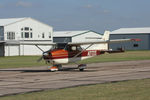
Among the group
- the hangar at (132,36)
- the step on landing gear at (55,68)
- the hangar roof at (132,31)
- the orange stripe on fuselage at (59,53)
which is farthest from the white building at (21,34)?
the hangar roof at (132,31)

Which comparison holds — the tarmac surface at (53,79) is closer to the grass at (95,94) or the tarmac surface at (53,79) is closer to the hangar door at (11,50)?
the grass at (95,94)

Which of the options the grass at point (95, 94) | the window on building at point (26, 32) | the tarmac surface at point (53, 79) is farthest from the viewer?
the window on building at point (26, 32)

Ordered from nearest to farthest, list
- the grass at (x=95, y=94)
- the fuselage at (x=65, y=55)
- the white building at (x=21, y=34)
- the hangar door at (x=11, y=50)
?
1. the grass at (x=95, y=94)
2. the fuselage at (x=65, y=55)
3. the hangar door at (x=11, y=50)
4. the white building at (x=21, y=34)

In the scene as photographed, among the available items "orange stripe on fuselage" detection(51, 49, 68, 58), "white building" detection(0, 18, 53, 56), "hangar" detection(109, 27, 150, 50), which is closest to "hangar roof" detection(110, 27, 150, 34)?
"hangar" detection(109, 27, 150, 50)

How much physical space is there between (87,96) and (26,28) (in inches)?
2612

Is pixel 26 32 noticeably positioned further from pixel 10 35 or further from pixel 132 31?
pixel 132 31

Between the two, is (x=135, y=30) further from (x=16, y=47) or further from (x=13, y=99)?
(x=13, y=99)

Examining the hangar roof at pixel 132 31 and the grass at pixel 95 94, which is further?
the hangar roof at pixel 132 31

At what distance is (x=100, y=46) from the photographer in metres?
31.3

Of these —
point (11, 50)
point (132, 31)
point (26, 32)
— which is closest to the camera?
point (11, 50)

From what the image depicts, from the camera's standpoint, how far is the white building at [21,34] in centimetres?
7244

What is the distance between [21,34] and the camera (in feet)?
253

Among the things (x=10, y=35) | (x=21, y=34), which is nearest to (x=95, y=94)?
(x=10, y=35)

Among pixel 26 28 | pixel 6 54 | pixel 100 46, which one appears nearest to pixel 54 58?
pixel 100 46
